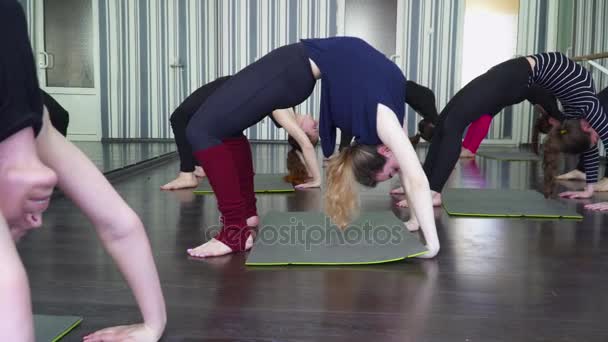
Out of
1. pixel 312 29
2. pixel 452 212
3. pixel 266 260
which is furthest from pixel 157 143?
pixel 266 260

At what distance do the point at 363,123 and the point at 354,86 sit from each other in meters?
→ 0.12

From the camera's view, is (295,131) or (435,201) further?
(295,131)

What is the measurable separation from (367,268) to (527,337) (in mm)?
566

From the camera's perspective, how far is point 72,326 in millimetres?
1160

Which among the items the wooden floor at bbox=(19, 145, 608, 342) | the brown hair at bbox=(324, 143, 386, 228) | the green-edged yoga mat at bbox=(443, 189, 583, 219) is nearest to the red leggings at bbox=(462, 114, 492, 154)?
the green-edged yoga mat at bbox=(443, 189, 583, 219)

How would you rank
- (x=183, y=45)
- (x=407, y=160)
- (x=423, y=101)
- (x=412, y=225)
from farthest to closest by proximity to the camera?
(x=183, y=45), (x=423, y=101), (x=412, y=225), (x=407, y=160)

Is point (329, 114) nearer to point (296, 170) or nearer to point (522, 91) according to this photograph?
point (522, 91)

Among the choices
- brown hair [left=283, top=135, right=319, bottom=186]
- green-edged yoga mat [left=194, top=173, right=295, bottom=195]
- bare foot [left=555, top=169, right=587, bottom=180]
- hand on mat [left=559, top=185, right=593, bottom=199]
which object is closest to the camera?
hand on mat [left=559, top=185, right=593, bottom=199]

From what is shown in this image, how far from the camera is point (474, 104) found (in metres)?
2.53

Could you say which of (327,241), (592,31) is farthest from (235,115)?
(592,31)

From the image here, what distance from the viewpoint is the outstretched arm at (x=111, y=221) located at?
2.69 feet

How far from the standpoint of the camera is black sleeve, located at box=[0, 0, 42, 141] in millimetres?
648

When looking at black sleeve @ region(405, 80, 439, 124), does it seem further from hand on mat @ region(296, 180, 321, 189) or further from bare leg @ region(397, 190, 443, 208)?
bare leg @ region(397, 190, 443, 208)

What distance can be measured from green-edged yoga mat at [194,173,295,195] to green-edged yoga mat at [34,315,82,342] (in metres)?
1.81
